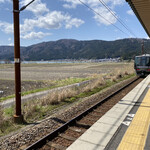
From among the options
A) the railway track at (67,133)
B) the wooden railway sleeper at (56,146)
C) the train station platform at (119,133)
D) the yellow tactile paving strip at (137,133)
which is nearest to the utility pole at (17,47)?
the railway track at (67,133)

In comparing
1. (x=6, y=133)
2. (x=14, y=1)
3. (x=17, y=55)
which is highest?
(x=14, y=1)

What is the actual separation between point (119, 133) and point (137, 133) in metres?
0.57

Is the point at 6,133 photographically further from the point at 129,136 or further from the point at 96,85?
the point at 96,85

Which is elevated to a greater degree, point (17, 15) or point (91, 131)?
point (17, 15)

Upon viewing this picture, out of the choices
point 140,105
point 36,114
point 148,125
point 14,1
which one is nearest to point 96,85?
point 140,105

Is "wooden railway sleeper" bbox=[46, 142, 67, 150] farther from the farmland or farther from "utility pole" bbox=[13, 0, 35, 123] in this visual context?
the farmland

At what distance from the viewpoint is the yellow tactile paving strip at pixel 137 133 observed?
4.71 metres

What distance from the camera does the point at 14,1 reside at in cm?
670

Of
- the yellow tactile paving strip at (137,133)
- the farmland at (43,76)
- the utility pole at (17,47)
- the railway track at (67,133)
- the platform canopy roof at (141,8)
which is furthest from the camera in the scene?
the farmland at (43,76)

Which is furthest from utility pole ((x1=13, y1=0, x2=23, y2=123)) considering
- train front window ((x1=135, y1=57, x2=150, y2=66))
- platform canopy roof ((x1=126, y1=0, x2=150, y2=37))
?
train front window ((x1=135, y1=57, x2=150, y2=66))

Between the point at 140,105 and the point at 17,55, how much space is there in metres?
6.56

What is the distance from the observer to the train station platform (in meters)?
4.75

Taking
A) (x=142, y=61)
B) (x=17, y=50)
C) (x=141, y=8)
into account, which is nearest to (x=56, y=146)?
(x=17, y=50)

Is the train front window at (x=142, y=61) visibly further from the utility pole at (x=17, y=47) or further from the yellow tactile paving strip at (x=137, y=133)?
the utility pole at (x=17, y=47)
